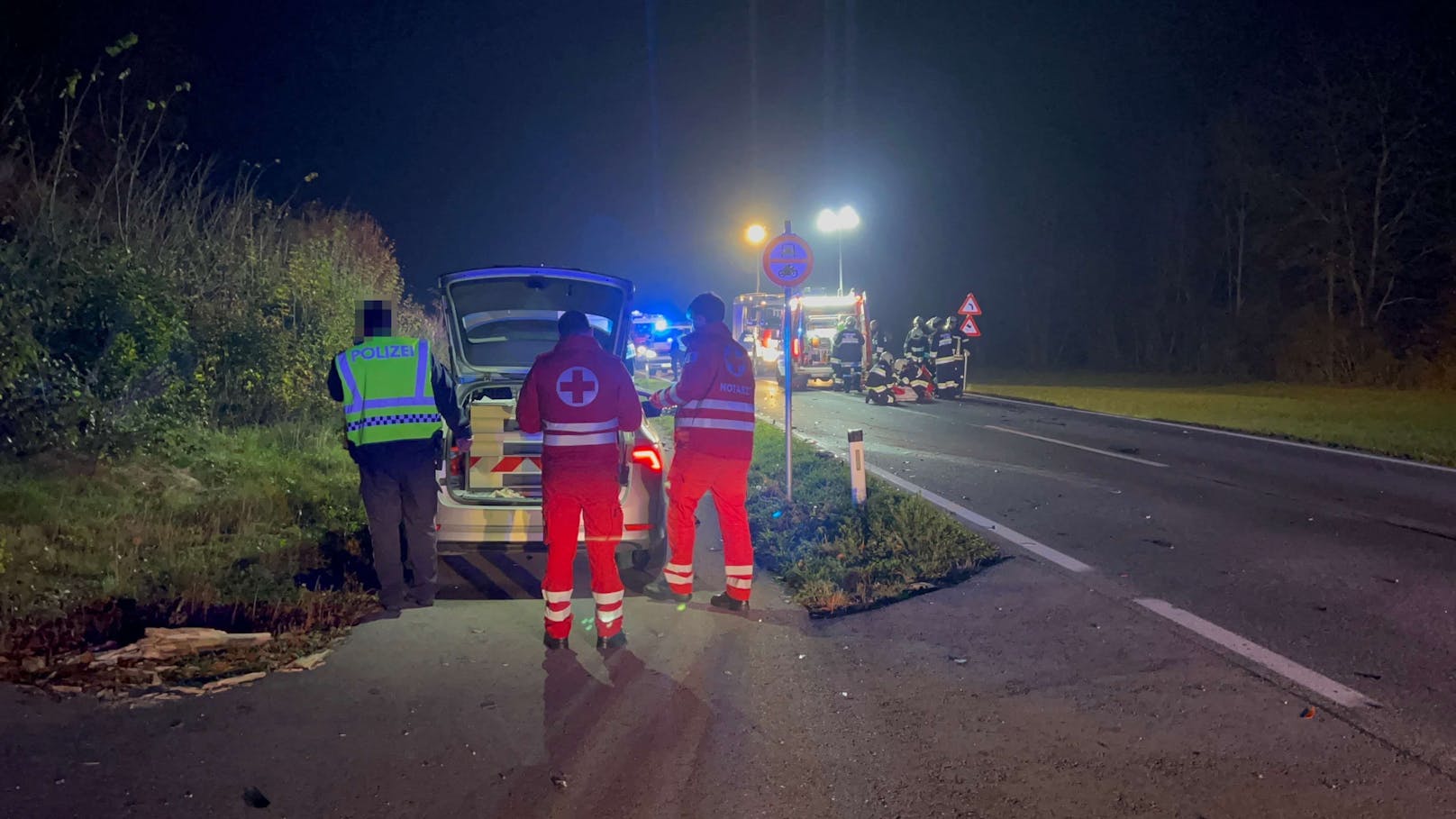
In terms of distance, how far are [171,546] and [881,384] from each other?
60.6 feet

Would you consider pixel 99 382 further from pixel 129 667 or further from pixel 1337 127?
pixel 1337 127

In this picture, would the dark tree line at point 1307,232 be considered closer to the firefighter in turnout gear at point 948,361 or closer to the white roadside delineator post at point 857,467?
the firefighter in turnout gear at point 948,361

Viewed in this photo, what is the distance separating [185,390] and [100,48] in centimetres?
1224

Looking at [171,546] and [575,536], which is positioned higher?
[575,536]

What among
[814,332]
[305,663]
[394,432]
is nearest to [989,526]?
[394,432]

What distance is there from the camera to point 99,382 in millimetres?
8773

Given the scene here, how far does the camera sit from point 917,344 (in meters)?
25.1

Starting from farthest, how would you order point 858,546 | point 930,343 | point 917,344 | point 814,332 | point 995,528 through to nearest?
point 814,332, point 917,344, point 930,343, point 995,528, point 858,546

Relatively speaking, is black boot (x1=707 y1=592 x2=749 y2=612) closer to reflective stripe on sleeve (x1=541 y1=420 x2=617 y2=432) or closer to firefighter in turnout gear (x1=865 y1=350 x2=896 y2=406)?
reflective stripe on sleeve (x1=541 y1=420 x2=617 y2=432)

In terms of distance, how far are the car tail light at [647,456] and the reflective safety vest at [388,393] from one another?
129 cm

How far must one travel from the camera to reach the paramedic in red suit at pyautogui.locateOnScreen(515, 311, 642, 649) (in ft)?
18.3

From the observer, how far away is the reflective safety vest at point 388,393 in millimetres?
6035

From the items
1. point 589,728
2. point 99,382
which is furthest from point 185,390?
point 589,728

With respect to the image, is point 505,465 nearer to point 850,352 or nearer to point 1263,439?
point 1263,439
